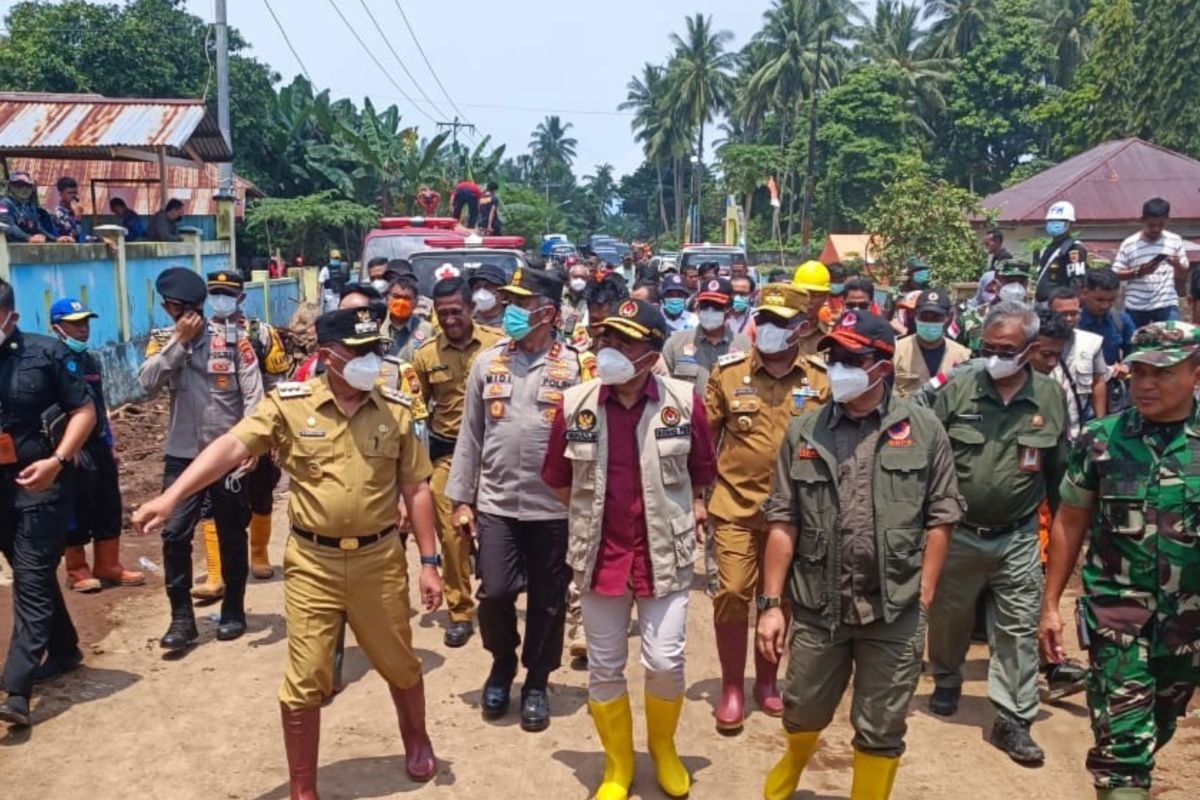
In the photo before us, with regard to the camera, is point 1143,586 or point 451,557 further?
point 451,557

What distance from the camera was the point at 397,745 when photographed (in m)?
4.98

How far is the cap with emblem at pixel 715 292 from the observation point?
6.78m

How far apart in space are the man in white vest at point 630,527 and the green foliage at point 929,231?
51.5ft

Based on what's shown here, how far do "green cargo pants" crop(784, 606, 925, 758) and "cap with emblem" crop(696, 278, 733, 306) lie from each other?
3010 millimetres

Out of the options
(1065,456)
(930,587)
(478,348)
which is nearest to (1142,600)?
(930,587)

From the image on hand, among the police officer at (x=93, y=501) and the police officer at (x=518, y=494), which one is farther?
the police officer at (x=93, y=501)

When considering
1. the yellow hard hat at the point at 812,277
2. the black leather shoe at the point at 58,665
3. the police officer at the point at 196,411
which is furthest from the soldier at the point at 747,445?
the black leather shoe at the point at 58,665

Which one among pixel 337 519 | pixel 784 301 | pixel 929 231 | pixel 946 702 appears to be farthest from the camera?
pixel 929 231

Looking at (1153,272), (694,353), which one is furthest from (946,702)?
(1153,272)

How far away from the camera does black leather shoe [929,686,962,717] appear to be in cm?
544

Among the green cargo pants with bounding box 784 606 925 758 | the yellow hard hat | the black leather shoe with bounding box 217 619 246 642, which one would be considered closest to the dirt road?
the black leather shoe with bounding box 217 619 246 642

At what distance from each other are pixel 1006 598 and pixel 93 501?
217 inches

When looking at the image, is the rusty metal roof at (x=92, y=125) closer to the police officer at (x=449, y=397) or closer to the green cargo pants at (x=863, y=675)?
the police officer at (x=449, y=397)

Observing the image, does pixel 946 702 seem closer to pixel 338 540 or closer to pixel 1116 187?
pixel 338 540
